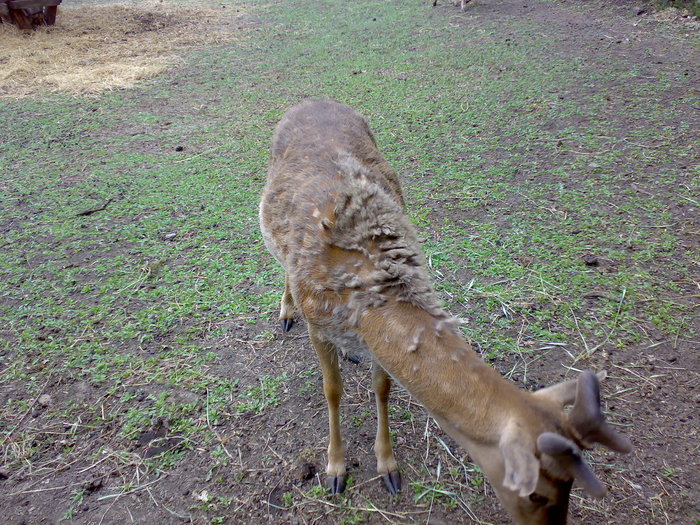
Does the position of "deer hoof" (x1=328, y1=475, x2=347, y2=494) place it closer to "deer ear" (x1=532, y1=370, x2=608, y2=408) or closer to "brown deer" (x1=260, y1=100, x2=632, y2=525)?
"brown deer" (x1=260, y1=100, x2=632, y2=525)

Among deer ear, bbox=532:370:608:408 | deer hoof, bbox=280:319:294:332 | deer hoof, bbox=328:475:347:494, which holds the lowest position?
deer hoof, bbox=328:475:347:494

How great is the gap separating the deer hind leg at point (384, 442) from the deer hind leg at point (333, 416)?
22 centimetres

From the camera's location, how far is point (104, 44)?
37.2 feet

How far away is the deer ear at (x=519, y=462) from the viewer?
5.57 ft

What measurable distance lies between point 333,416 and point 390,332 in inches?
37.7

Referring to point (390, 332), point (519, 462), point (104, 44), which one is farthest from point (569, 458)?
point (104, 44)

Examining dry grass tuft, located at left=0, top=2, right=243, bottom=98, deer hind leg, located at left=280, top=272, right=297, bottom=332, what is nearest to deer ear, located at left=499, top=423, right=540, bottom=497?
deer hind leg, located at left=280, top=272, right=297, bottom=332

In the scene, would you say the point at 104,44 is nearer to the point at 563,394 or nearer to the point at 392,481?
the point at 392,481

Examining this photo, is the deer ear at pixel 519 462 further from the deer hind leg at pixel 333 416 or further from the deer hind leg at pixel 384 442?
the deer hind leg at pixel 333 416

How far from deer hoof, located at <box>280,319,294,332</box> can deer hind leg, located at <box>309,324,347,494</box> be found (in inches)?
42.2

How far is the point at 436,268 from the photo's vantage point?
446 centimetres

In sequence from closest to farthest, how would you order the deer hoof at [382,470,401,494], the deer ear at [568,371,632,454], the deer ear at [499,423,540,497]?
the deer ear at [499,423,540,497] < the deer ear at [568,371,632,454] < the deer hoof at [382,470,401,494]

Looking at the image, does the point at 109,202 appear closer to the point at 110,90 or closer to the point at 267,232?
the point at 267,232

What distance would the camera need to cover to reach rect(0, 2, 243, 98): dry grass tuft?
31.0 ft
